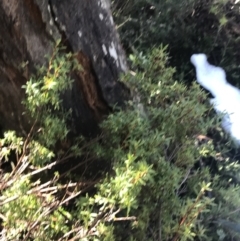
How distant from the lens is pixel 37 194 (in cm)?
78

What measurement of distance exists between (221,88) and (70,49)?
83 centimetres

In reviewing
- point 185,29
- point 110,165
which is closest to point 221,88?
point 185,29

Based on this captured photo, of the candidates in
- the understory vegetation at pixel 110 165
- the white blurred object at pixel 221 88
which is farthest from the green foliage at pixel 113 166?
the white blurred object at pixel 221 88

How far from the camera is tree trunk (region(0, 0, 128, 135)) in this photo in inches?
32.3

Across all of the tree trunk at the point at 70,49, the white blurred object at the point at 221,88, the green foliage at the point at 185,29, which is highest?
the green foliage at the point at 185,29

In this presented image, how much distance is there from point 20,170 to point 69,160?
20 cm

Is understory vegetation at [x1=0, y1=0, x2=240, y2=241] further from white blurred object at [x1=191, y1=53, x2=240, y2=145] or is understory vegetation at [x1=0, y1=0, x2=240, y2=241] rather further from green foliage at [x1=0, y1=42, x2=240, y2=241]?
white blurred object at [x1=191, y1=53, x2=240, y2=145]

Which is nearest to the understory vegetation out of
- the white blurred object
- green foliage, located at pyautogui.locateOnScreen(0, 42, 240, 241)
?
green foliage, located at pyautogui.locateOnScreen(0, 42, 240, 241)

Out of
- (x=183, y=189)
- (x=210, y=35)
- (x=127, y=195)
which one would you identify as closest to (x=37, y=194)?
(x=127, y=195)

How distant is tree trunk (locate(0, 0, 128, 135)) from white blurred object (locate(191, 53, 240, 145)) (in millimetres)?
612

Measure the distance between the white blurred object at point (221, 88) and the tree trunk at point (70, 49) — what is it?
0.61 metres

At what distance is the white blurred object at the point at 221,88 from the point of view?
147cm

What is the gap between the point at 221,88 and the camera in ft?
5.16

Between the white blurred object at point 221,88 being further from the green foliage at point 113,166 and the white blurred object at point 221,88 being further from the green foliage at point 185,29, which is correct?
the green foliage at point 113,166
